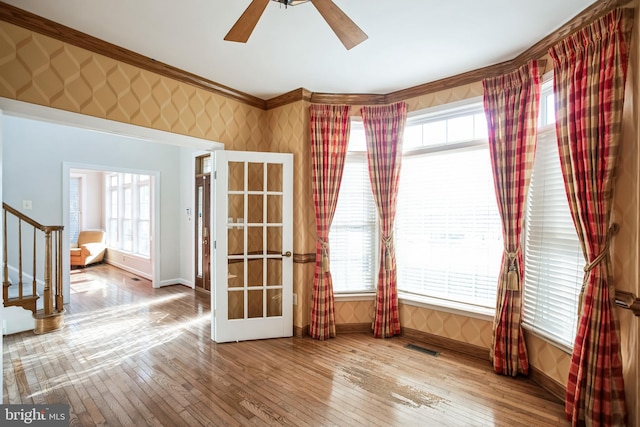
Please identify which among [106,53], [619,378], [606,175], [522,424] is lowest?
[522,424]

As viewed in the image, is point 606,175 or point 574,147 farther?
point 574,147

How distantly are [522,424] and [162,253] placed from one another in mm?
5741

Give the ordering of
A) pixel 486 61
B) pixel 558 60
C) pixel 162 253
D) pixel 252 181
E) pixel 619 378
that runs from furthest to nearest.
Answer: pixel 162 253 → pixel 252 181 → pixel 486 61 → pixel 558 60 → pixel 619 378

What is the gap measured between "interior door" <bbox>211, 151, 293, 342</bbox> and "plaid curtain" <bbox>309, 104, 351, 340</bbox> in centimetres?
30

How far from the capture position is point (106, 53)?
257cm

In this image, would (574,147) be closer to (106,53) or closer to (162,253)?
(106,53)

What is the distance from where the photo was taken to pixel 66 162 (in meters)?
4.86

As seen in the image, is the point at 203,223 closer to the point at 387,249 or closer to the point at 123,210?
the point at 387,249

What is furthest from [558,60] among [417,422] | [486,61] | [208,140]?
[208,140]

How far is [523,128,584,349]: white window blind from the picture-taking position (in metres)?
2.30

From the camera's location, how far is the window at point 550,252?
230 cm

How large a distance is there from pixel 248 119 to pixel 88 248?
642 cm

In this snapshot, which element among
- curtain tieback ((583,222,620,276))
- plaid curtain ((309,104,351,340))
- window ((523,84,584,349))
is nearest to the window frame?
plaid curtain ((309,104,351,340))

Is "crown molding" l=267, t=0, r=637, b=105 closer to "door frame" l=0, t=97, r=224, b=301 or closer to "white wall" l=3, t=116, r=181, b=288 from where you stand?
"door frame" l=0, t=97, r=224, b=301
